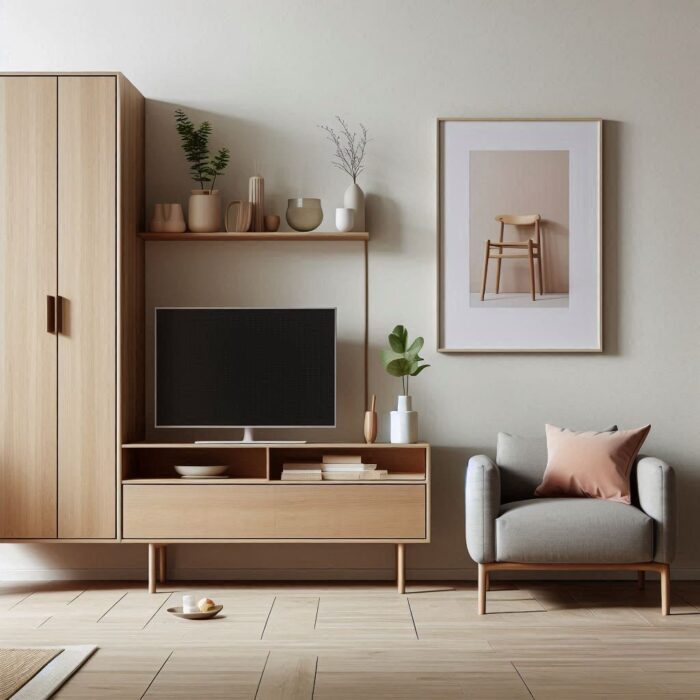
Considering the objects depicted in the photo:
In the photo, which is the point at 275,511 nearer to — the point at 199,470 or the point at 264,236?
the point at 199,470

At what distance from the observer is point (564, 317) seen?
14.3 feet

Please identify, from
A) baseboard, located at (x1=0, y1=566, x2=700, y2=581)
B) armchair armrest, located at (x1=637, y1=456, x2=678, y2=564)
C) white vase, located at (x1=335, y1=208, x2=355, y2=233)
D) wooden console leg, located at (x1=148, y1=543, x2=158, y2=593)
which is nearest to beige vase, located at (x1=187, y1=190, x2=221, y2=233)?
white vase, located at (x1=335, y1=208, x2=355, y2=233)

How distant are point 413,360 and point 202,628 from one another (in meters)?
1.48

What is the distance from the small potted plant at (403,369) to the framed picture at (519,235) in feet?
0.81

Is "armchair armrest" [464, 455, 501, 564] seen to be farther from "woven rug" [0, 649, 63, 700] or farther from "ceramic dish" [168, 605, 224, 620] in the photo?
"woven rug" [0, 649, 63, 700]

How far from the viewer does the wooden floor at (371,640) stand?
9.30ft

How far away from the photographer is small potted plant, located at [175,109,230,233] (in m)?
4.22

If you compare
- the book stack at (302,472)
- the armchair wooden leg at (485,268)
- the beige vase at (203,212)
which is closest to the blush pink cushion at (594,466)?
the armchair wooden leg at (485,268)

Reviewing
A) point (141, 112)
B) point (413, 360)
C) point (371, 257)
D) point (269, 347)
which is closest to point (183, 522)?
point (269, 347)

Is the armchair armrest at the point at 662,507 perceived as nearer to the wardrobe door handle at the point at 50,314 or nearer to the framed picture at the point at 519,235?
the framed picture at the point at 519,235

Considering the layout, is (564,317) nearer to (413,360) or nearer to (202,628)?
(413,360)

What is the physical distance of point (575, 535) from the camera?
11.8 ft

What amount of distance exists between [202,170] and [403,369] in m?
1.35

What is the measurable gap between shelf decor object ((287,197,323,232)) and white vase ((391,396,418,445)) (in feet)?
3.16
